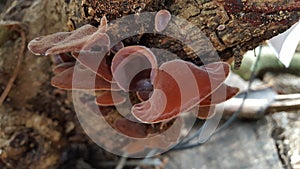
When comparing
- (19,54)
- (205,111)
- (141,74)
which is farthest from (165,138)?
(19,54)

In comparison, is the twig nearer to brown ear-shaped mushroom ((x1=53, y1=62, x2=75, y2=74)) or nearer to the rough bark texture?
the rough bark texture

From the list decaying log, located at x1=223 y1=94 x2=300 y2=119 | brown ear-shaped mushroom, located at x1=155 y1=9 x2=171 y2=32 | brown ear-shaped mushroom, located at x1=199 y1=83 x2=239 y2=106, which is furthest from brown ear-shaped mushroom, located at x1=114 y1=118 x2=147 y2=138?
decaying log, located at x1=223 y1=94 x2=300 y2=119

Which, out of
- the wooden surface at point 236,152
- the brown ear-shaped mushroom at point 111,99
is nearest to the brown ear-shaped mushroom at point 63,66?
the brown ear-shaped mushroom at point 111,99

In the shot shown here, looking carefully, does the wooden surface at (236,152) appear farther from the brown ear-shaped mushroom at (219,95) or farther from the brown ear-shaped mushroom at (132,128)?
the brown ear-shaped mushroom at (219,95)

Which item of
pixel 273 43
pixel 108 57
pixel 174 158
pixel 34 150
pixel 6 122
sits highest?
pixel 108 57

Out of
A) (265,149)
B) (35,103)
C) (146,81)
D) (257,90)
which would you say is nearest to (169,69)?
(146,81)

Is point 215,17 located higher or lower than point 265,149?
higher

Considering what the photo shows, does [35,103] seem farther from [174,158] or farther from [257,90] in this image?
[257,90]
